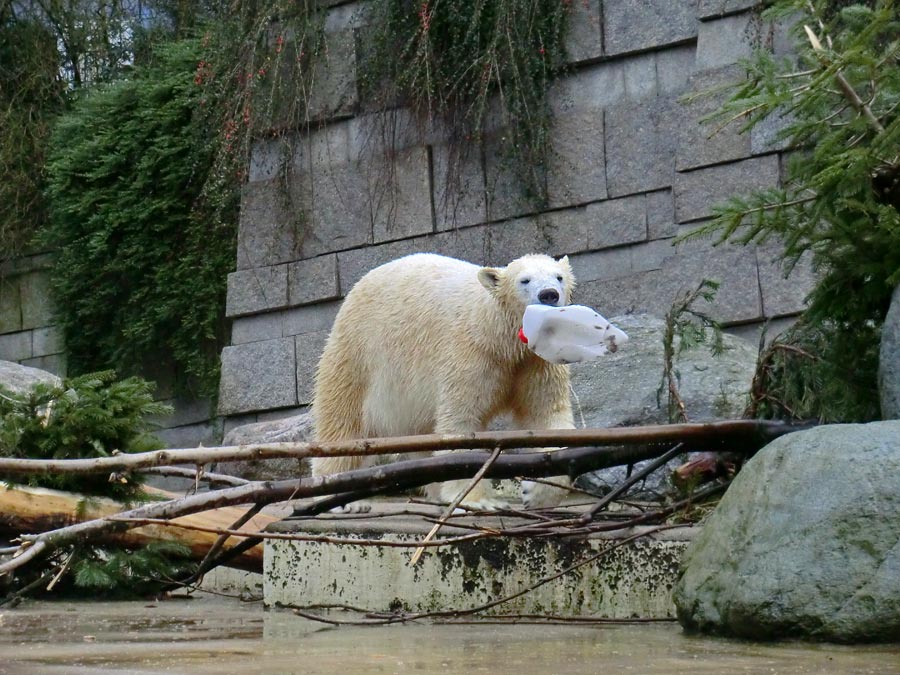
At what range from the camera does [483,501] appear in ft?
14.6

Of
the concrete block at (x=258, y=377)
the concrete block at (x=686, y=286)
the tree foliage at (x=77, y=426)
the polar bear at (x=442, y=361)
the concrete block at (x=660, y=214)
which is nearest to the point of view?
the polar bear at (x=442, y=361)

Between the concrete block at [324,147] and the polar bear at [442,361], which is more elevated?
the concrete block at [324,147]

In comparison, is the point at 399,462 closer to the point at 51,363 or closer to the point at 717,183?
the point at 717,183

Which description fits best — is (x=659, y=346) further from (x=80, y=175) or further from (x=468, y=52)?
(x=80, y=175)

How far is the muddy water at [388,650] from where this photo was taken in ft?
7.96

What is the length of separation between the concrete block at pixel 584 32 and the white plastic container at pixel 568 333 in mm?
3076

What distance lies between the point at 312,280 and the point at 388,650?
16.0ft

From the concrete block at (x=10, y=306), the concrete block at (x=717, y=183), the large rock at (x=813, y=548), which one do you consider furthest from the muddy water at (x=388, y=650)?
the concrete block at (x=10, y=306)

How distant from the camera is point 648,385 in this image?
18.2 feet

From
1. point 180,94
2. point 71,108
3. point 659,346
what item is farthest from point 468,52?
point 71,108

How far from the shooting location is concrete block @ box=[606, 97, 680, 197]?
656cm

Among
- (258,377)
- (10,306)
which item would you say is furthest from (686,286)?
(10,306)

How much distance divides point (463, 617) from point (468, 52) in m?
4.05

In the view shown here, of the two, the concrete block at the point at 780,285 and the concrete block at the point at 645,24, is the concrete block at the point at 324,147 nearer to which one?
the concrete block at the point at 645,24
